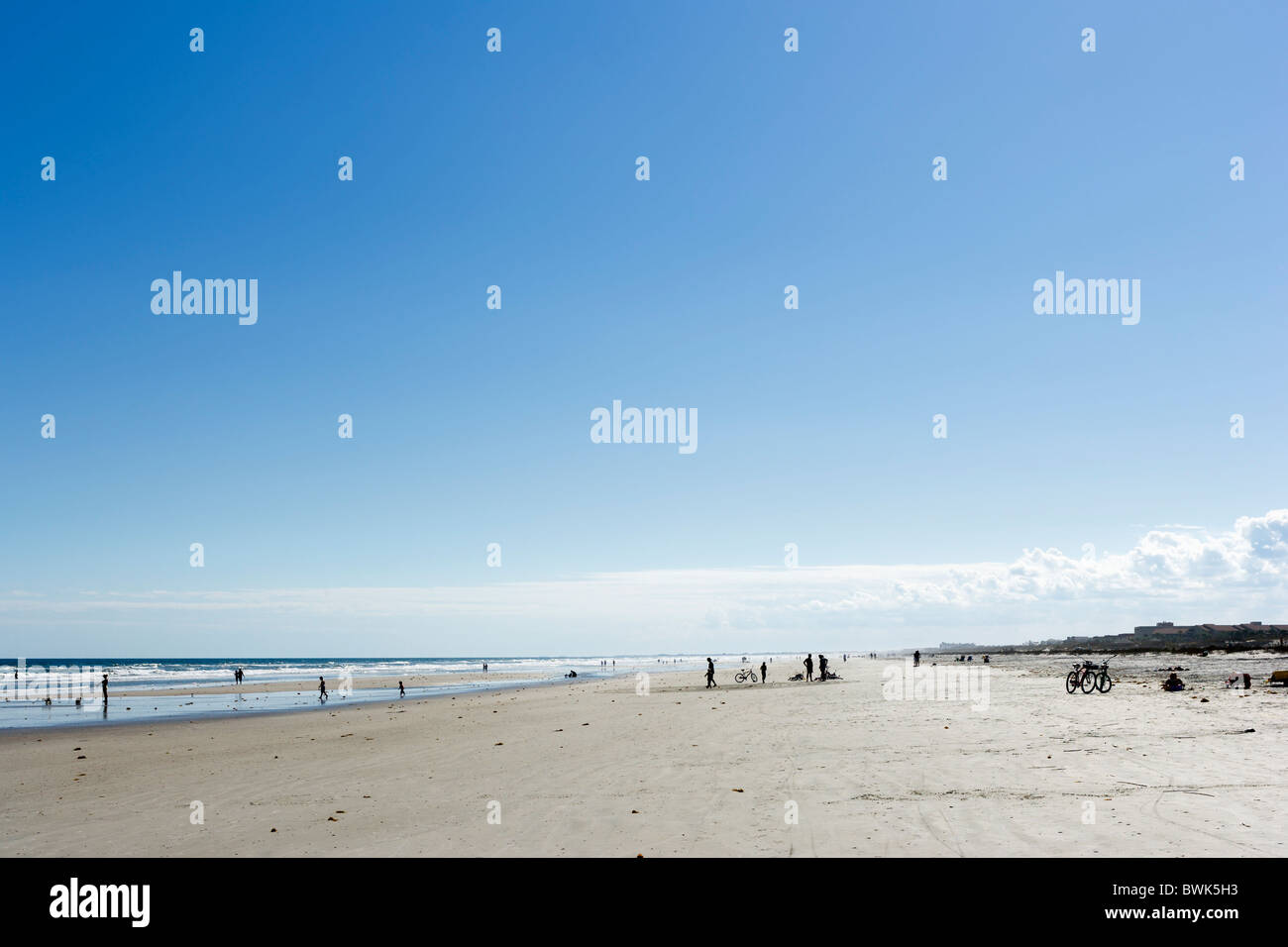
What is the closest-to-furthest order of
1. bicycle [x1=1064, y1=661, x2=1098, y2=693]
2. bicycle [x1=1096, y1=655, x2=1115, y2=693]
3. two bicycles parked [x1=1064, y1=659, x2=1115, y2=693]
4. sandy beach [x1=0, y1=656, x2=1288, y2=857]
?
1. sandy beach [x1=0, y1=656, x2=1288, y2=857]
2. bicycle [x1=1096, y1=655, x2=1115, y2=693]
3. two bicycles parked [x1=1064, y1=659, x2=1115, y2=693]
4. bicycle [x1=1064, y1=661, x2=1098, y2=693]

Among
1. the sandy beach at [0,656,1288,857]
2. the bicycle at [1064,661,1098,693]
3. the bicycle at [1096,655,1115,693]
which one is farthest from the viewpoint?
the bicycle at [1064,661,1098,693]

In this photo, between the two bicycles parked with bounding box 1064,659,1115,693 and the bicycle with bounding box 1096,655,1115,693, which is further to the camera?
the two bicycles parked with bounding box 1064,659,1115,693

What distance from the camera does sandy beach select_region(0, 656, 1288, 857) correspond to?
10.9 meters

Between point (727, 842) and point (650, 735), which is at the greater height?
point (727, 842)

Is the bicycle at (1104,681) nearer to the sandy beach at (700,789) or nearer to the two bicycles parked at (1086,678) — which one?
the two bicycles parked at (1086,678)

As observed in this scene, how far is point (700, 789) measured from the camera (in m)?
14.8

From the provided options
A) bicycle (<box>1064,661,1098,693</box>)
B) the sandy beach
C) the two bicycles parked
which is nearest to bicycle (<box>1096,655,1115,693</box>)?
the two bicycles parked

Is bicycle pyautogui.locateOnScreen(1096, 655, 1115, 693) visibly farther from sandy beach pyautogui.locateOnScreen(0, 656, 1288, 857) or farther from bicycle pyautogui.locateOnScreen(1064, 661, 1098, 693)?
sandy beach pyautogui.locateOnScreen(0, 656, 1288, 857)

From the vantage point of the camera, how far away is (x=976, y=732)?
22.7m
